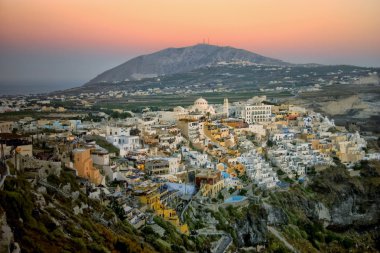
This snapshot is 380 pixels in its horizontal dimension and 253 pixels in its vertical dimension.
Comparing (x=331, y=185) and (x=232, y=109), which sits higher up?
(x=232, y=109)

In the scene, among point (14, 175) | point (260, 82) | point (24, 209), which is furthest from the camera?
point (260, 82)

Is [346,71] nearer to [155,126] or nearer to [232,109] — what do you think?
[232,109]

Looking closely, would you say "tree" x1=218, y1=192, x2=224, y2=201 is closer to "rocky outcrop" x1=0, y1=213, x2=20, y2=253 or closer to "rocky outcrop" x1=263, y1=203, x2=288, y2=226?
"rocky outcrop" x1=263, y1=203, x2=288, y2=226

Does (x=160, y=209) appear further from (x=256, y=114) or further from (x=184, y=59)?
(x=184, y=59)

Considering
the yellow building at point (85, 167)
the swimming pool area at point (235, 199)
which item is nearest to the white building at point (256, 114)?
the swimming pool area at point (235, 199)

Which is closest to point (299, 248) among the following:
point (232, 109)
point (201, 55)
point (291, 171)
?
point (291, 171)

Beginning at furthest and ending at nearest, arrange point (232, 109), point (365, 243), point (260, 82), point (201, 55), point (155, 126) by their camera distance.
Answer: point (201, 55) < point (260, 82) < point (232, 109) < point (155, 126) < point (365, 243)

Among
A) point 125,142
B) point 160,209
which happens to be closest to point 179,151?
point 125,142

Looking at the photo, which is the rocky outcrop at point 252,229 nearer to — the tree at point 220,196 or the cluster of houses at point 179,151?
→ the tree at point 220,196
